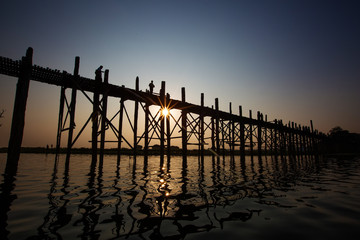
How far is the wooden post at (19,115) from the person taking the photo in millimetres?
7031

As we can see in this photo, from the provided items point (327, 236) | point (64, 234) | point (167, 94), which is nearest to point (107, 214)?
point (64, 234)

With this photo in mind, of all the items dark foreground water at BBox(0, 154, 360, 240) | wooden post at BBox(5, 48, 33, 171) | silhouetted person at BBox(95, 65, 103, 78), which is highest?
silhouetted person at BBox(95, 65, 103, 78)

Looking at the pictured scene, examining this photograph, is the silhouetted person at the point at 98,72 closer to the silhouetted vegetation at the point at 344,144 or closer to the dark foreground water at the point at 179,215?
the dark foreground water at the point at 179,215

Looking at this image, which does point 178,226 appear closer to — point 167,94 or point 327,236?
point 327,236

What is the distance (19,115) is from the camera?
7.23 meters

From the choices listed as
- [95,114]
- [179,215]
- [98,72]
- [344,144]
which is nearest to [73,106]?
[95,114]

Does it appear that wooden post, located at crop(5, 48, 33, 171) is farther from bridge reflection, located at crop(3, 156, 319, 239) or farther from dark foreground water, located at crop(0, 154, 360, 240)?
bridge reflection, located at crop(3, 156, 319, 239)

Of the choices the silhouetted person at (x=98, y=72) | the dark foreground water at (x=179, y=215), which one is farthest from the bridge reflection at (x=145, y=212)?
the silhouetted person at (x=98, y=72)

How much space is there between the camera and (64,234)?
186 cm

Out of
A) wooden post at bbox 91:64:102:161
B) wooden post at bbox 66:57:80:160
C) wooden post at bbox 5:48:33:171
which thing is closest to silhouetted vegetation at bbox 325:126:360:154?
wooden post at bbox 91:64:102:161

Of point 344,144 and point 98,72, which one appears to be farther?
point 344,144

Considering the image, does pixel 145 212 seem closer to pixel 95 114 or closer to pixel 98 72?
pixel 95 114

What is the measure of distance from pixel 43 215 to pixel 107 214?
2.76 ft

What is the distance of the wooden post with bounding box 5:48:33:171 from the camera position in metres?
7.03
